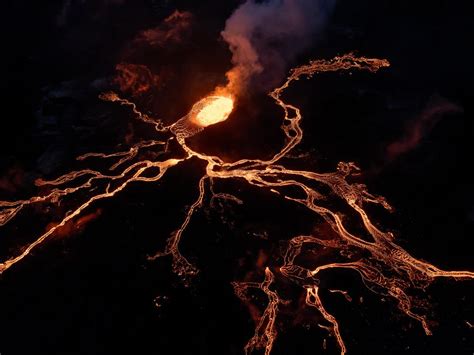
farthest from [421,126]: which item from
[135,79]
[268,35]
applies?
[135,79]

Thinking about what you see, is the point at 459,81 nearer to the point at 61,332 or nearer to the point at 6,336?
the point at 61,332

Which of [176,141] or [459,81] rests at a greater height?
[176,141]

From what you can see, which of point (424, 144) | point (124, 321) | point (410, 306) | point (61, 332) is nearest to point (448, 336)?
point (410, 306)

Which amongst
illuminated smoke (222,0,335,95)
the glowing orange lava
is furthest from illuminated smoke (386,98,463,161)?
the glowing orange lava

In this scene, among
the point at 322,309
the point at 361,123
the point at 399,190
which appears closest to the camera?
the point at 322,309

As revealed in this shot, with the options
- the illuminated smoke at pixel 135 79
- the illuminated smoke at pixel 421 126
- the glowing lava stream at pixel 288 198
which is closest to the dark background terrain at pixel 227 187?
the illuminated smoke at pixel 421 126

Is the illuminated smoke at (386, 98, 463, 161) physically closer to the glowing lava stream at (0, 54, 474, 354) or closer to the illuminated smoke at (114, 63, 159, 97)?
the glowing lava stream at (0, 54, 474, 354)

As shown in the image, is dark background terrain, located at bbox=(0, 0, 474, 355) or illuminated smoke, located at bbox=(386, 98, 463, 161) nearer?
dark background terrain, located at bbox=(0, 0, 474, 355)
